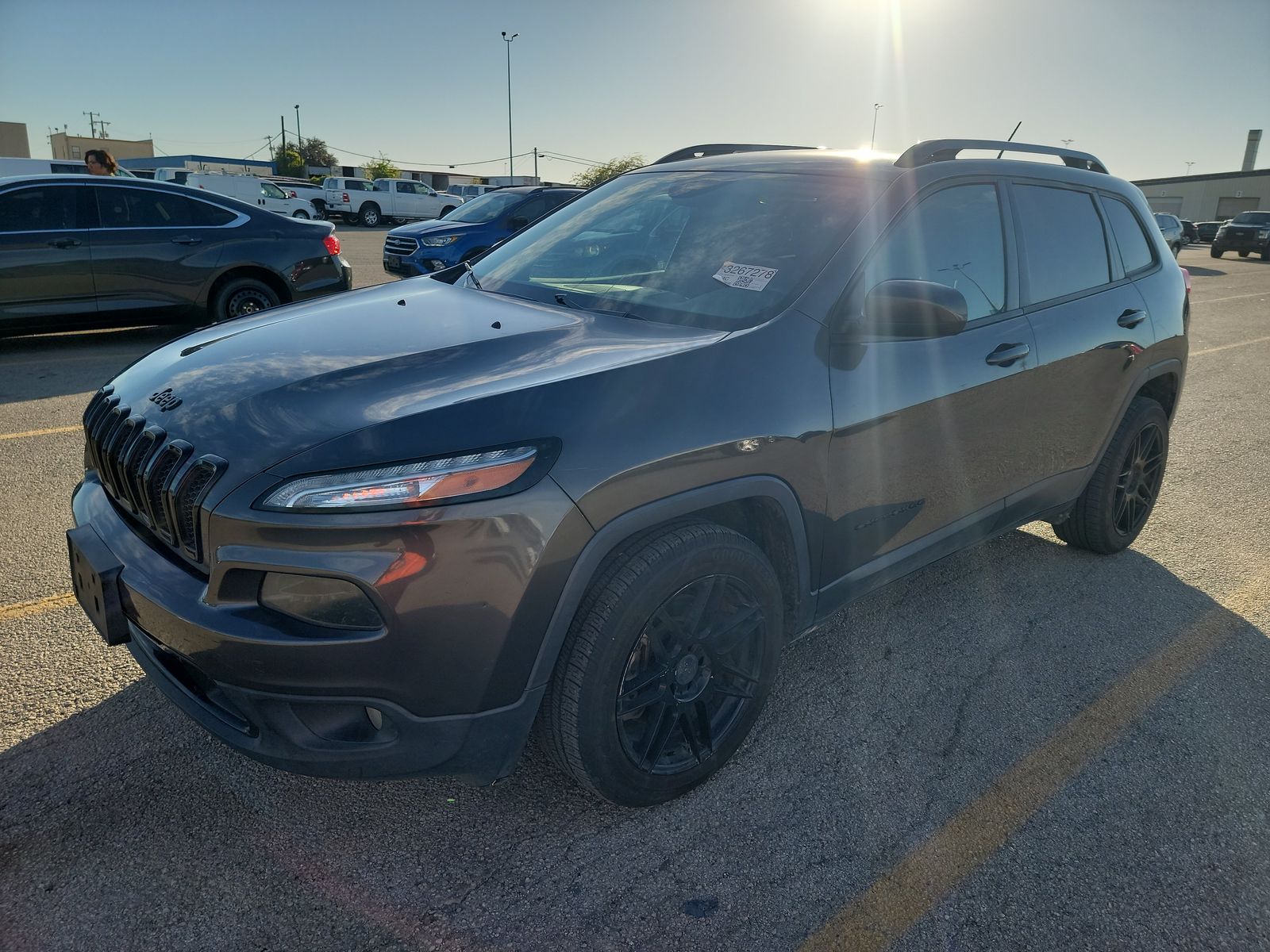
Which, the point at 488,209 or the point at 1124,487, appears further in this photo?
the point at 488,209

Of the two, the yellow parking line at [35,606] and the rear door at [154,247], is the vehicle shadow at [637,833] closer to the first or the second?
the yellow parking line at [35,606]

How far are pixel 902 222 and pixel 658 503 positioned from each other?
53.8 inches

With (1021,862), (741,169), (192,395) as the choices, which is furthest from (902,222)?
(192,395)

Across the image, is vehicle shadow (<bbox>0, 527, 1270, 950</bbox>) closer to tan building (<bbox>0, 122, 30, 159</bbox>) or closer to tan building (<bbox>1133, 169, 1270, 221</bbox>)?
tan building (<bbox>1133, 169, 1270, 221</bbox>)

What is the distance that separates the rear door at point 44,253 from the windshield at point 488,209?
211 inches

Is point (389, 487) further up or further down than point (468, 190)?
further down

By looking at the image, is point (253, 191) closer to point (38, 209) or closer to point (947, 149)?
point (38, 209)

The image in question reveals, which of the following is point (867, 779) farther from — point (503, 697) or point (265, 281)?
point (265, 281)

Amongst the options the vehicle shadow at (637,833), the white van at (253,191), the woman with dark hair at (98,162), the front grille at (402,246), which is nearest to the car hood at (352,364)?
the vehicle shadow at (637,833)

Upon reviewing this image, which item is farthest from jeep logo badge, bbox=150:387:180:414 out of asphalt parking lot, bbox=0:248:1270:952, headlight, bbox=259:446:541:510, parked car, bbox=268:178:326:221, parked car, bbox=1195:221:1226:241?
parked car, bbox=1195:221:1226:241

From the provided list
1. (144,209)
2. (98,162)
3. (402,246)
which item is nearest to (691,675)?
(144,209)

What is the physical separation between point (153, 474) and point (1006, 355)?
2689mm

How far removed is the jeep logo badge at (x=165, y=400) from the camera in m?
2.26

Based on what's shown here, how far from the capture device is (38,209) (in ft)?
24.2
